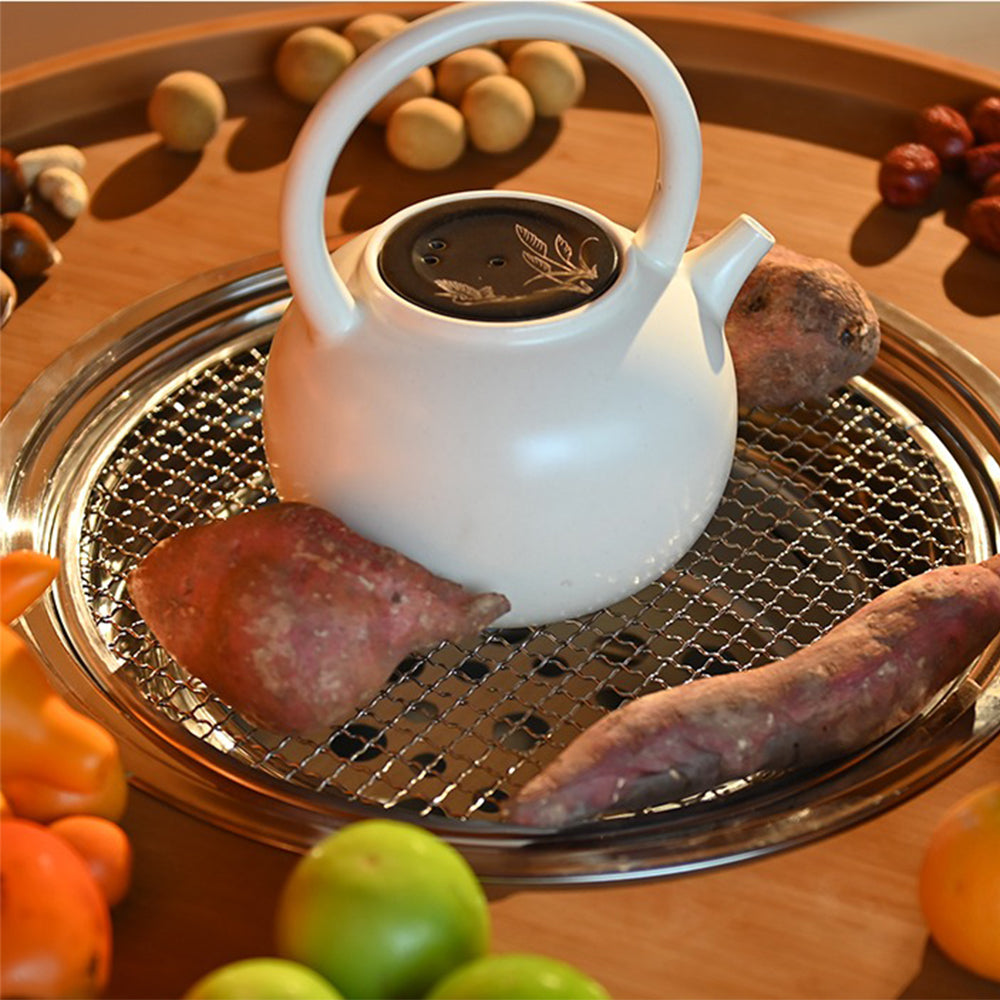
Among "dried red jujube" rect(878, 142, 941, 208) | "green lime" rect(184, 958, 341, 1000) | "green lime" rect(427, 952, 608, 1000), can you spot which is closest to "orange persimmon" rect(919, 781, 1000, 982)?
"green lime" rect(427, 952, 608, 1000)

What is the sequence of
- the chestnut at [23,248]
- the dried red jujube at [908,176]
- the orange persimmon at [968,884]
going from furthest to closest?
the dried red jujube at [908,176]
the chestnut at [23,248]
the orange persimmon at [968,884]

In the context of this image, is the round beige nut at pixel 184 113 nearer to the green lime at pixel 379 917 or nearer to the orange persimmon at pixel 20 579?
the orange persimmon at pixel 20 579

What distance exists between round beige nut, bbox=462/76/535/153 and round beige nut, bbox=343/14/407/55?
0.42 ft

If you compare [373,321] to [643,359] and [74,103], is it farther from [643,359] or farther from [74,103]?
[74,103]

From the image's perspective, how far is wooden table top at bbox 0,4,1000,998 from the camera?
758 millimetres

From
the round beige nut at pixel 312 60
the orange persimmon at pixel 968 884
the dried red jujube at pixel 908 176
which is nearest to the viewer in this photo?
the orange persimmon at pixel 968 884

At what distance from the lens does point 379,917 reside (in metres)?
0.64

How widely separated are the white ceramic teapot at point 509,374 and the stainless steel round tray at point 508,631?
0.10 metres

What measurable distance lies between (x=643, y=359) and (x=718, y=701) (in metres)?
0.22

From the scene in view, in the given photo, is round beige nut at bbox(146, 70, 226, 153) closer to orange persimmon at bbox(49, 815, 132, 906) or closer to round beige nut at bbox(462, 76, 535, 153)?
round beige nut at bbox(462, 76, 535, 153)

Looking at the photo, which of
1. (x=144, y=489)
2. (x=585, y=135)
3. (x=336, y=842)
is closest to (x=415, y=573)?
(x=336, y=842)

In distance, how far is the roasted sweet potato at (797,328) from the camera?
1105 mm

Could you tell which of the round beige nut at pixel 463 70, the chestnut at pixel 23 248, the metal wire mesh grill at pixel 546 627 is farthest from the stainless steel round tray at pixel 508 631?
the round beige nut at pixel 463 70

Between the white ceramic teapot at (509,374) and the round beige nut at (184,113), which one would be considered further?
the round beige nut at (184,113)
